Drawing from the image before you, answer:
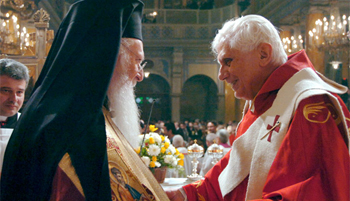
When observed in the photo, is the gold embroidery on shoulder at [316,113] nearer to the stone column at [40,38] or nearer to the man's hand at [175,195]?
the man's hand at [175,195]

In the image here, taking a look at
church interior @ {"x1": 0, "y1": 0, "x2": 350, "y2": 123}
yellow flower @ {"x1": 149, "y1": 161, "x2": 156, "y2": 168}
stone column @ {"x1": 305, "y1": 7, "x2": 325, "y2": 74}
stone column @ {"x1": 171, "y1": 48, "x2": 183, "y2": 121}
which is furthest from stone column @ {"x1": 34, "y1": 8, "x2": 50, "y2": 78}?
stone column @ {"x1": 171, "y1": 48, "x2": 183, "y2": 121}

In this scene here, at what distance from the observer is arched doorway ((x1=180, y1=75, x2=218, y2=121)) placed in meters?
20.6

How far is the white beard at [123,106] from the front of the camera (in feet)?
5.89

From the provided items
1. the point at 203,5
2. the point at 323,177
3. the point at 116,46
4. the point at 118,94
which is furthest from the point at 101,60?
the point at 203,5

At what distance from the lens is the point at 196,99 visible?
20.7 m

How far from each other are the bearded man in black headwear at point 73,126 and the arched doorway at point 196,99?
19102 mm

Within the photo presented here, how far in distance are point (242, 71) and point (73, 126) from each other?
0.97m

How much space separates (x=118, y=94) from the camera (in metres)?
1.81

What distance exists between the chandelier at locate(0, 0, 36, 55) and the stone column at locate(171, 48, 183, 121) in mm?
12605

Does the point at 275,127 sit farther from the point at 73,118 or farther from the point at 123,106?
the point at 73,118

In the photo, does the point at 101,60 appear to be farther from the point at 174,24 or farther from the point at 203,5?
the point at 203,5

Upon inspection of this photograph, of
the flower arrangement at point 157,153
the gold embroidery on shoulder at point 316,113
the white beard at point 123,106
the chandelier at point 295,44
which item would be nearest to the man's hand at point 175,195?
the white beard at point 123,106

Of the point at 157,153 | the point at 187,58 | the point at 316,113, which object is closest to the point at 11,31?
the point at 157,153

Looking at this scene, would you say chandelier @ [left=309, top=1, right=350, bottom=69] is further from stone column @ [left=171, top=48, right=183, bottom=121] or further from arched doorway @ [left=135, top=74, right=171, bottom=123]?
arched doorway @ [left=135, top=74, right=171, bottom=123]
